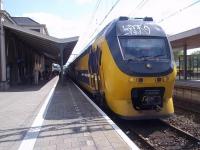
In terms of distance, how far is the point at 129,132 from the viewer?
10.8 metres

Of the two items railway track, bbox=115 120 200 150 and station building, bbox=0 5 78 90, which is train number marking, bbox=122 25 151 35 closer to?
railway track, bbox=115 120 200 150

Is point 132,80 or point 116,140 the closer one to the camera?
point 116,140

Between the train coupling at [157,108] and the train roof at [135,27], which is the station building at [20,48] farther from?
the train coupling at [157,108]

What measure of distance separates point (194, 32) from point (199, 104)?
7.35 meters

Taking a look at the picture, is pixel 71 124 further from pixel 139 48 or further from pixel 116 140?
pixel 139 48

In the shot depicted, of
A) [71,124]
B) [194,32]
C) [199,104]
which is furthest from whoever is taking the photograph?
[194,32]

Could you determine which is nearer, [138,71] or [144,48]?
[138,71]

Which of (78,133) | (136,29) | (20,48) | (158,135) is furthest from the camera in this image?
(20,48)

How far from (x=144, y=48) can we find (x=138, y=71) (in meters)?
1.01

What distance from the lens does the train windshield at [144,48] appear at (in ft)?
37.3

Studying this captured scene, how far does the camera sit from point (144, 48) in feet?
37.9

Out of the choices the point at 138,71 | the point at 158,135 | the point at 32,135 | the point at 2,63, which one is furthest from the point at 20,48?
the point at 32,135

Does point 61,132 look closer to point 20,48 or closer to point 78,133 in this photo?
point 78,133

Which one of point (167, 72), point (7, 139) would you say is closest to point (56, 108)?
point (167, 72)
